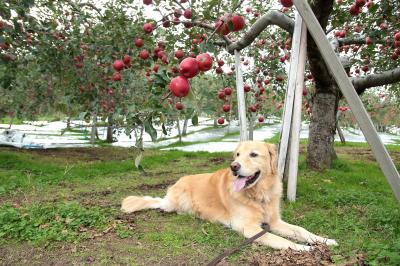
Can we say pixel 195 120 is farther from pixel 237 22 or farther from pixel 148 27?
pixel 148 27

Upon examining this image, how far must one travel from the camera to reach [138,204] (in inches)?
210

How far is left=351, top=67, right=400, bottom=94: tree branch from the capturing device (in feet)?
24.1

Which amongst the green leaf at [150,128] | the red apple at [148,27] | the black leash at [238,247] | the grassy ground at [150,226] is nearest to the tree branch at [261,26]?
the grassy ground at [150,226]

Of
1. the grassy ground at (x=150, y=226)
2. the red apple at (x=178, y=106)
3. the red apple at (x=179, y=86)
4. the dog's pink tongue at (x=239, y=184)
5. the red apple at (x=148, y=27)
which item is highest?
the red apple at (x=148, y=27)

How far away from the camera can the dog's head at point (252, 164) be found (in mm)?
4332

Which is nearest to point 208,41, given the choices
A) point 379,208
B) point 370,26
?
point 379,208

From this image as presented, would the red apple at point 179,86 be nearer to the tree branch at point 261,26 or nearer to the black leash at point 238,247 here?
the black leash at point 238,247

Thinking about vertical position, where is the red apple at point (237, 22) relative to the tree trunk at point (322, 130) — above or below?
above

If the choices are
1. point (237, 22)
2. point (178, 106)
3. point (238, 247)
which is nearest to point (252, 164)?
point (238, 247)

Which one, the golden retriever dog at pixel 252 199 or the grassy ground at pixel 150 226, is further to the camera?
the golden retriever dog at pixel 252 199

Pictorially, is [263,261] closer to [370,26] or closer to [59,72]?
[370,26]

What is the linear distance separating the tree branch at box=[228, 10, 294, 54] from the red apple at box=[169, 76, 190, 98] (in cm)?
448

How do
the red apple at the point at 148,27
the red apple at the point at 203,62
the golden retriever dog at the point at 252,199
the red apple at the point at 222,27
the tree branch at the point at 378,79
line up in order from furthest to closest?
the tree branch at the point at 378,79, the golden retriever dog at the point at 252,199, the red apple at the point at 148,27, the red apple at the point at 222,27, the red apple at the point at 203,62

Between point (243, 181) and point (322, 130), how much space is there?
417 centimetres
